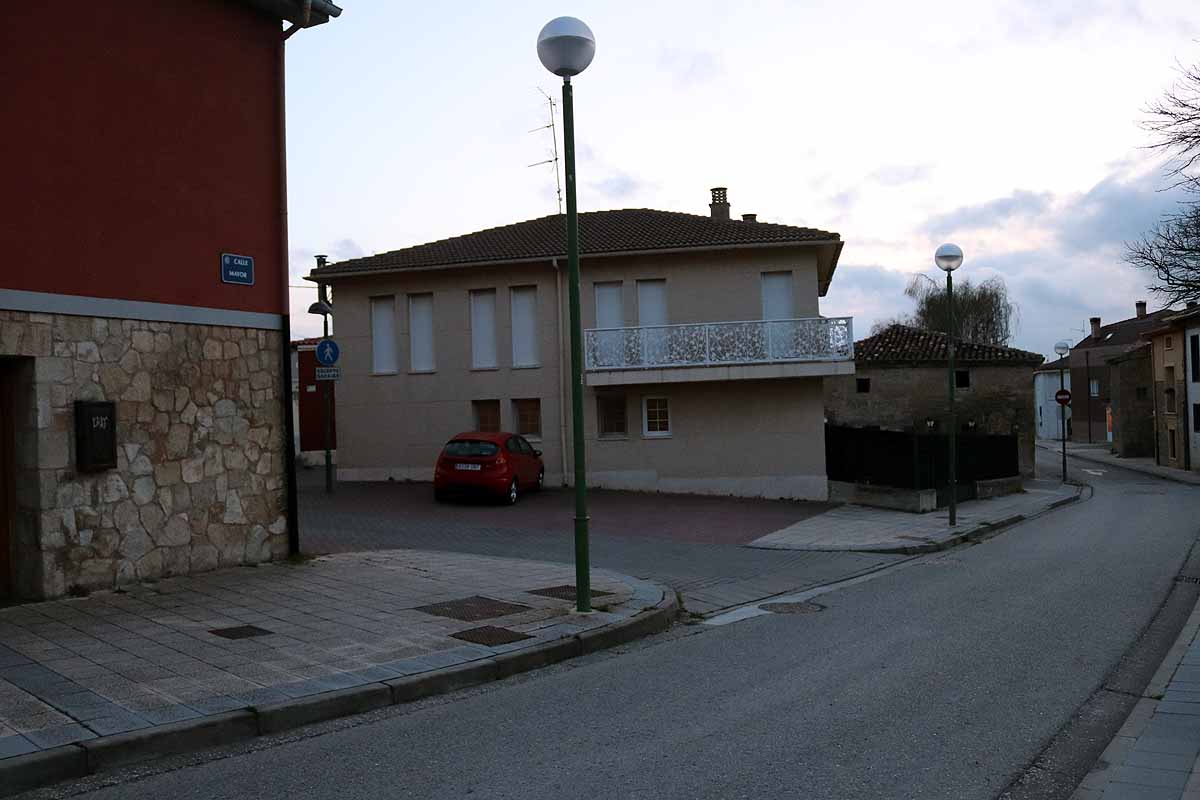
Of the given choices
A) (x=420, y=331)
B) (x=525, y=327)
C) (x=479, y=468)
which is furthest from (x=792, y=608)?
(x=420, y=331)

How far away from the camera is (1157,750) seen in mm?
5457

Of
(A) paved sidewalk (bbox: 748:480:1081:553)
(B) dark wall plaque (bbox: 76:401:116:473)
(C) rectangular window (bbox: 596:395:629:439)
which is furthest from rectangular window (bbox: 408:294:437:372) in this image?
(B) dark wall plaque (bbox: 76:401:116:473)

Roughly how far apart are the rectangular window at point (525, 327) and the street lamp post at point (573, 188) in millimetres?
15845

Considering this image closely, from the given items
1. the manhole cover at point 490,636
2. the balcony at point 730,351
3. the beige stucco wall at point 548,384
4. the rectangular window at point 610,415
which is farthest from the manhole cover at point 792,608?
→ the rectangular window at point 610,415

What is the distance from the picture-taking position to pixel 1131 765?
524cm

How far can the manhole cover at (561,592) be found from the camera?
415 inches

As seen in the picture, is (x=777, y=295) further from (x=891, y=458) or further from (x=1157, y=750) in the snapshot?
(x=1157, y=750)

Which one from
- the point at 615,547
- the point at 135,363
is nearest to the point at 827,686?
the point at 135,363

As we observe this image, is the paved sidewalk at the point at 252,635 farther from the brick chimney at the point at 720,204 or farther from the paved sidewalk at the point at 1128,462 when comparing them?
the paved sidewalk at the point at 1128,462

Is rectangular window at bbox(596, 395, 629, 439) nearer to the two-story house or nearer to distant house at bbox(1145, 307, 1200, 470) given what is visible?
the two-story house

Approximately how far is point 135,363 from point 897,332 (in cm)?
3396

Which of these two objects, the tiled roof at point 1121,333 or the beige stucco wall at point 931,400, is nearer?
the beige stucco wall at point 931,400

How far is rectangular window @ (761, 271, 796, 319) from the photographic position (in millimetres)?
25125

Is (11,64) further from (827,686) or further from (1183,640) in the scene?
(1183,640)
